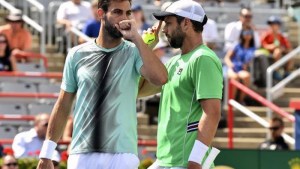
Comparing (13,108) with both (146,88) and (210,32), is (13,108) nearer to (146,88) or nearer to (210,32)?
(210,32)

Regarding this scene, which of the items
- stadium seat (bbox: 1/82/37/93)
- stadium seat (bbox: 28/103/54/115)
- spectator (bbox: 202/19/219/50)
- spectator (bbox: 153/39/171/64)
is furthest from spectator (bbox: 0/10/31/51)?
spectator (bbox: 202/19/219/50)

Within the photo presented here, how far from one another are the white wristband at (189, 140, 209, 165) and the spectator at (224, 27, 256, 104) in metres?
9.67

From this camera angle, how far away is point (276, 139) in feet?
51.9

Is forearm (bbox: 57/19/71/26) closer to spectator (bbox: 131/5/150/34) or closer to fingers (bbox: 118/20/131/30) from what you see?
spectator (bbox: 131/5/150/34)

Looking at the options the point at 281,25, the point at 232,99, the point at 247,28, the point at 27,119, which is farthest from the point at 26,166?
the point at 281,25

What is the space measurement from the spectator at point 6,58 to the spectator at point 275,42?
4.28 meters

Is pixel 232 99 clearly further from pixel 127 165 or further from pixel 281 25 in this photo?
pixel 127 165

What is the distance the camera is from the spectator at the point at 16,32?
17578 millimetres

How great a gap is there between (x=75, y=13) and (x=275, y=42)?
10.7ft

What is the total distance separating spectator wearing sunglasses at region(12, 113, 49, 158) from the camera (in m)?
14.7

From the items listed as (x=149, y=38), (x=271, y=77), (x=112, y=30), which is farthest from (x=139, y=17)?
(x=112, y=30)

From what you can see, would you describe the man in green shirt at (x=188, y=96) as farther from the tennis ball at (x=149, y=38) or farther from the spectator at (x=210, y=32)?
the spectator at (x=210, y=32)

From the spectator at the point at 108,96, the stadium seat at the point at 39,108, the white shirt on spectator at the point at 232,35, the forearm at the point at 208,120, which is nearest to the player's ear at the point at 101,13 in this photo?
the spectator at the point at 108,96

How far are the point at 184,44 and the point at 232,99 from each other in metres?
8.92
